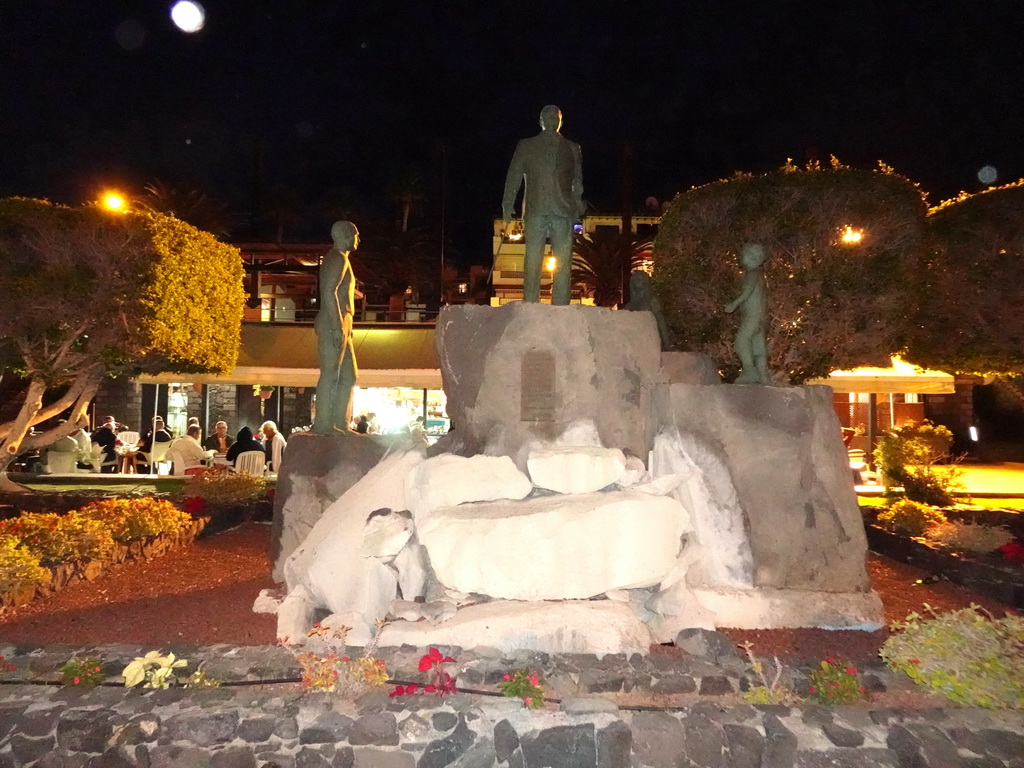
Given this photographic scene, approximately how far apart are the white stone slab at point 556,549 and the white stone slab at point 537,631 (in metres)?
0.22

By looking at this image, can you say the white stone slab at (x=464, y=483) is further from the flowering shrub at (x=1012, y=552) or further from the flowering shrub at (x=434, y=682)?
the flowering shrub at (x=1012, y=552)

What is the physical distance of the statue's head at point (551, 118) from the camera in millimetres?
7148

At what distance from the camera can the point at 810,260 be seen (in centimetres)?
1087

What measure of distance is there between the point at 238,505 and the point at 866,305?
10.9 metres

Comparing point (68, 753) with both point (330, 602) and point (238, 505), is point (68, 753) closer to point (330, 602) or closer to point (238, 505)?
point (330, 602)

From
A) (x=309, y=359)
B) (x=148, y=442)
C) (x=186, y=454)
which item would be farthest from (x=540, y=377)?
(x=148, y=442)

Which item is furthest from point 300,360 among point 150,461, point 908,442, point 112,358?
point 908,442

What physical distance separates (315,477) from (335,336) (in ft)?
5.23

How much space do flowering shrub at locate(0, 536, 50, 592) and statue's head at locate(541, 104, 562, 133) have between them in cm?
698

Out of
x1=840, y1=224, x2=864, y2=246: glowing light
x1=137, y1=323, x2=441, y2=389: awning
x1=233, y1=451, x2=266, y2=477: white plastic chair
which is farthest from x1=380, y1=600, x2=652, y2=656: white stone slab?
x1=137, y1=323, x2=441, y2=389: awning

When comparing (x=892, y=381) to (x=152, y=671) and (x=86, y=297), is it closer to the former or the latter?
(x=152, y=671)

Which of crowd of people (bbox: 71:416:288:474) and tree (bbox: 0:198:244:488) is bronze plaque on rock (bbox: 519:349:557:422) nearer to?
tree (bbox: 0:198:244:488)

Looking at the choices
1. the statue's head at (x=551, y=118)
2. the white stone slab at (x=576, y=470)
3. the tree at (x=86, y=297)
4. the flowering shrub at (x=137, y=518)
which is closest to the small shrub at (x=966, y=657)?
the white stone slab at (x=576, y=470)

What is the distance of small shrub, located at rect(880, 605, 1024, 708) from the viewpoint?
4438mm
